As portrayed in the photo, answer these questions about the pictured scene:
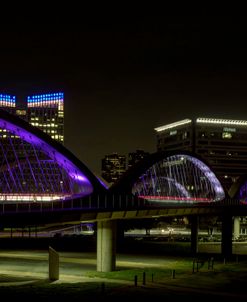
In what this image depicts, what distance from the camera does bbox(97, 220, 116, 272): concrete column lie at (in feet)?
203

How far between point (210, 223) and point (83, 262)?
12597 centimetres

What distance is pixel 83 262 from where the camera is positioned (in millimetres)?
71375

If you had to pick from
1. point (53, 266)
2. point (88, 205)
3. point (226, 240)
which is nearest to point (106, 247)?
point (88, 205)

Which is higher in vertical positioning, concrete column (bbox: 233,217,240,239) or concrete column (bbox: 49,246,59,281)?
concrete column (bbox: 49,246,59,281)

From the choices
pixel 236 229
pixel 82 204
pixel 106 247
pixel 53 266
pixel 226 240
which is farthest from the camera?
pixel 236 229

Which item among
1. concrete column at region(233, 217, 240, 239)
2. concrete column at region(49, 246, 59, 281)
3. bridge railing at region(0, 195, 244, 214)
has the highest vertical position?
bridge railing at region(0, 195, 244, 214)

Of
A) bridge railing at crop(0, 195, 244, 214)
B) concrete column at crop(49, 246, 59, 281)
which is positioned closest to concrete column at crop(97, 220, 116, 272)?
bridge railing at crop(0, 195, 244, 214)

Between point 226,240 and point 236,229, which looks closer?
point 226,240

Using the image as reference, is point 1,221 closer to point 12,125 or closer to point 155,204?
point 12,125

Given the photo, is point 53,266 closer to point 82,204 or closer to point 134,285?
point 82,204

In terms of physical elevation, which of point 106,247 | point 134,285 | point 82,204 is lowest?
point 134,285

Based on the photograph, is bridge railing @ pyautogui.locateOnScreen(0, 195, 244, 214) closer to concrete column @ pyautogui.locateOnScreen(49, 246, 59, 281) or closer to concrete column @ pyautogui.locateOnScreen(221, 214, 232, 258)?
concrete column @ pyautogui.locateOnScreen(49, 246, 59, 281)

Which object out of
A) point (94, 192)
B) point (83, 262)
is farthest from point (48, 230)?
point (94, 192)

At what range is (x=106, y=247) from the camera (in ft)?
205
